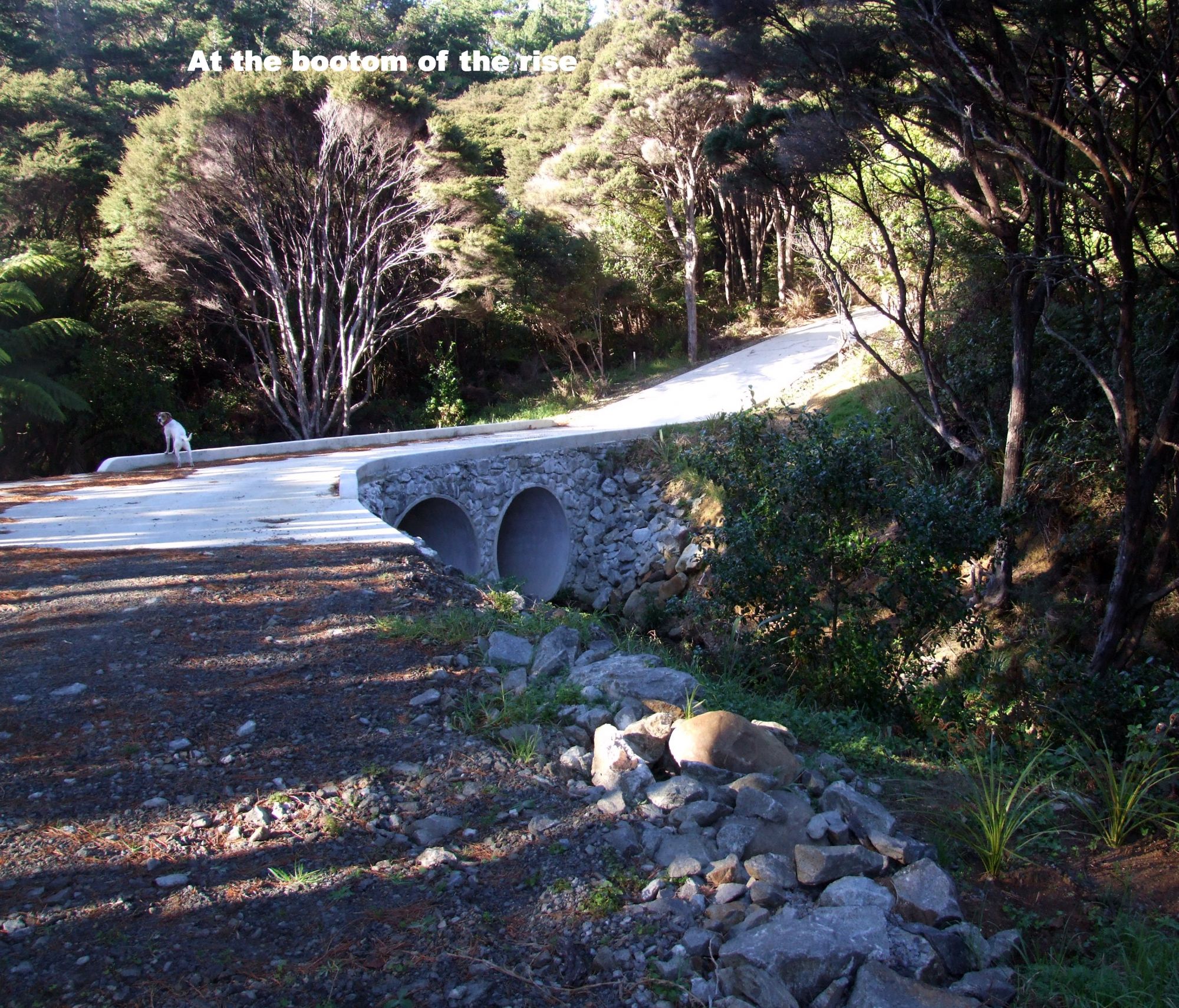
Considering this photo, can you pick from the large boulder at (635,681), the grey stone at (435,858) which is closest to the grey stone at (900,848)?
the large boulder at (635,681)

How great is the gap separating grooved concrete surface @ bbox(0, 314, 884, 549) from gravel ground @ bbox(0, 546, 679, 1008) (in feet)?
7.72

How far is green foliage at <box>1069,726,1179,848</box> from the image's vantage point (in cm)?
410

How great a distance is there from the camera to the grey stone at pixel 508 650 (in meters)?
5.12

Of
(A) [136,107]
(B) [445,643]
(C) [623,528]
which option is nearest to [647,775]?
(B) [445,643]

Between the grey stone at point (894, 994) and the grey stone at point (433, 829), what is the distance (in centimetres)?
160

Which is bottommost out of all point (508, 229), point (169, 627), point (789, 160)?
point (169, 627)

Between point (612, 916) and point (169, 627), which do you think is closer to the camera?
point (612, 916)

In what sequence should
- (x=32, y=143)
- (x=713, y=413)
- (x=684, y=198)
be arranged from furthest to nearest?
Result: 1. (x=684, y=198)
2. (x=32, y=143)
3. (x=713, y=413)

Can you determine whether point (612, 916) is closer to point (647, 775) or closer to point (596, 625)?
point (647, 775)

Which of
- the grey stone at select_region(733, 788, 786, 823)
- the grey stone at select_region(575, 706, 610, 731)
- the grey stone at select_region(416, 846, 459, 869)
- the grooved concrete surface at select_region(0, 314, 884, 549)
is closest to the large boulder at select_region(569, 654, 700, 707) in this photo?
the grey stone at select_region(575, 706, 610, 731)

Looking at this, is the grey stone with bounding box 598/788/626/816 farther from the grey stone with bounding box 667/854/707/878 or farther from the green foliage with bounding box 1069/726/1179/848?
the green foliage with bounding box 1069/726/1179/848

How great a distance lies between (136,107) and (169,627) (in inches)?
995

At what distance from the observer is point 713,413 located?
18.2 metres

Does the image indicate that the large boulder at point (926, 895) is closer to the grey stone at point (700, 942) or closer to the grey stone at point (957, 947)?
the grey stone at point (957, 947)
